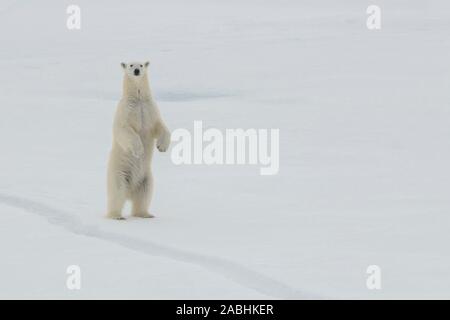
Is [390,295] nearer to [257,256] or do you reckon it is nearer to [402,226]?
[257,256]

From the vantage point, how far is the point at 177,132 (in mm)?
12039

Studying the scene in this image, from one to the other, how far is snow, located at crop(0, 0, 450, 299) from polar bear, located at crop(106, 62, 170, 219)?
19 cm

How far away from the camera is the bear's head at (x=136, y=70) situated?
22.7 feet

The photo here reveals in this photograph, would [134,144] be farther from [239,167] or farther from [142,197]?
[239,167]

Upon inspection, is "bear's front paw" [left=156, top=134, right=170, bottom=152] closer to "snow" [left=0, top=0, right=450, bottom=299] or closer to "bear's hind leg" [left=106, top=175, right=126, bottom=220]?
"bear's hind leg" [left=106, top=175, right=126, bottom=220]

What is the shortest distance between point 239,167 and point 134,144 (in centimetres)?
299

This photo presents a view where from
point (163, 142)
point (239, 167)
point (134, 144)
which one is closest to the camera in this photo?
point (134, 144)

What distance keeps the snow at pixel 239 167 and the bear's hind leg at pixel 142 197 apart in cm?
16

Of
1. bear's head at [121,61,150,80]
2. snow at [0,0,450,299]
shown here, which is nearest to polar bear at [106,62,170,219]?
bear's head at [121,61,150,80]

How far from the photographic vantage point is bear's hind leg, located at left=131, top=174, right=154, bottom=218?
7.00 meters

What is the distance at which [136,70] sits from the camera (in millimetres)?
6902

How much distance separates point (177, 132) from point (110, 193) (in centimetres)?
520

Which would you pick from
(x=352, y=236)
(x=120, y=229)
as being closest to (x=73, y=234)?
(x=120, y=229)

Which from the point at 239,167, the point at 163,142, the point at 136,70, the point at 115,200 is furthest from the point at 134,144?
the point at 239,167
